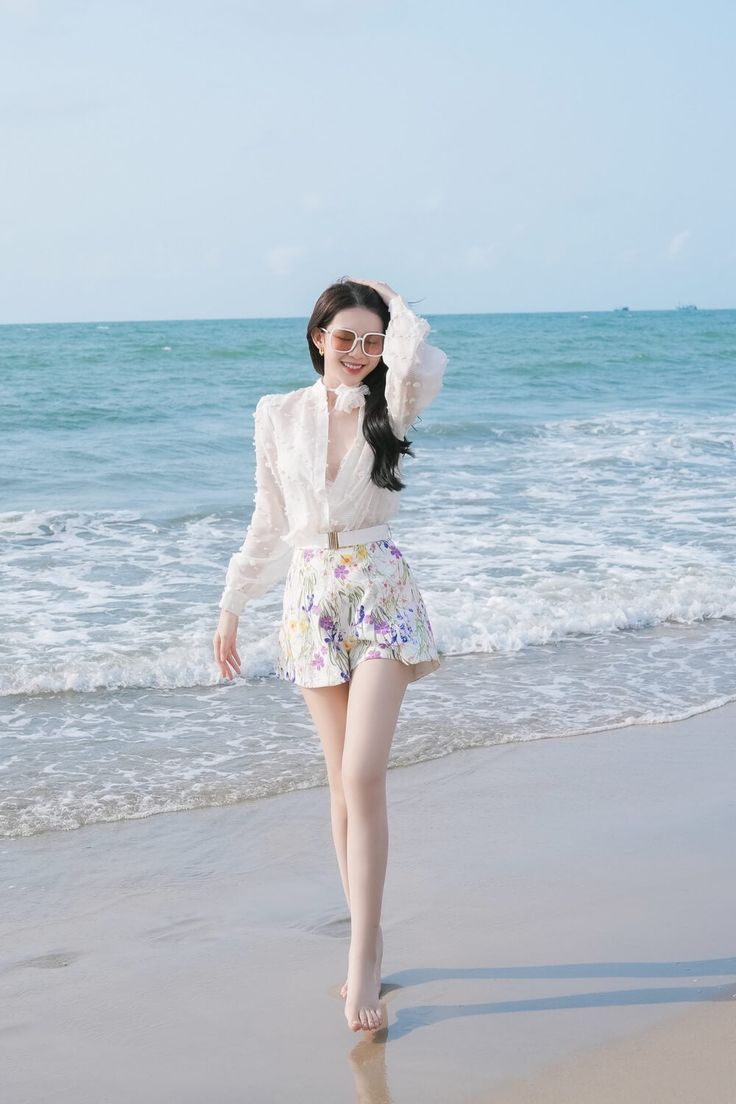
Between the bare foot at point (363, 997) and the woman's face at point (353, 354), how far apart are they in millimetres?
1422

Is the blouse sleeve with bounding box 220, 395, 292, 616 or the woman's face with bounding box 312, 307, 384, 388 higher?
the woman's face with bounding box 312, 307, 384, 388

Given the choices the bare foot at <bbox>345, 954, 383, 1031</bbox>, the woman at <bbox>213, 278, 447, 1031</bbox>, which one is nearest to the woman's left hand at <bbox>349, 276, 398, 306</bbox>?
the woman at <bbox>213, 278, 447, 1031</bbox>

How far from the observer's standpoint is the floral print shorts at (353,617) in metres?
2.94

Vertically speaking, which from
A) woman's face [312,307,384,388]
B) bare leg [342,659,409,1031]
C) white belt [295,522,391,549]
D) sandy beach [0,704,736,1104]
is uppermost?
woman's face [312,307,384,388]

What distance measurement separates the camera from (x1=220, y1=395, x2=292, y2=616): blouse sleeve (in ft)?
10.2

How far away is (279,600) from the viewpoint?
7.93m

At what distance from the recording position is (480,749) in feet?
17.2

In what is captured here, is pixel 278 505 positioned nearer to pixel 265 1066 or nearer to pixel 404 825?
pixel 265 1066

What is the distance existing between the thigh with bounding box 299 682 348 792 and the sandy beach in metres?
0.63

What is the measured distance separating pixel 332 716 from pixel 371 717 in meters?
0.19

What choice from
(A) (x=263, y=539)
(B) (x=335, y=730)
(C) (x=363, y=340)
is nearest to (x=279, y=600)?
(A) (x=263, y=539)

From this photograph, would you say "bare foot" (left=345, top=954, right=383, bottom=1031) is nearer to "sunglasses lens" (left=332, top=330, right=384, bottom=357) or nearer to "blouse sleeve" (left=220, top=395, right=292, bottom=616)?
"blouse sleeve" (left=220, top=395, right=292, bottom=616)

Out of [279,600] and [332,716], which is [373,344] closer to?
[332,716]

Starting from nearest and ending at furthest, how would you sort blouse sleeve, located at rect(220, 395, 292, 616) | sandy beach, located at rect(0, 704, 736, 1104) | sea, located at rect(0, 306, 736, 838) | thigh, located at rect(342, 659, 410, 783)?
sandy beach, located at rect(0, 704, 736, 1104) → thigh, located at rect(342, 659, 410, 783) → blouse sleeve, located at rect(220, 395, 292, 616) → sea, located at rect(0, 306, 736, 838)
